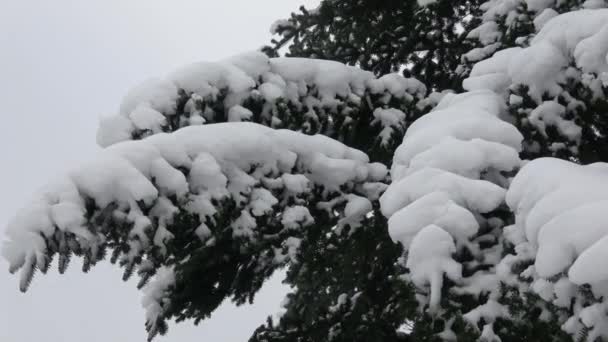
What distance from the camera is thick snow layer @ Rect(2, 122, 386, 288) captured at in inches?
98.2

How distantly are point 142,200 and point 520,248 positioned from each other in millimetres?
1593

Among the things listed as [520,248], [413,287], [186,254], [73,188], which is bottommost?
[186,254]

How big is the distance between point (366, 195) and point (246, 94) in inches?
42.3

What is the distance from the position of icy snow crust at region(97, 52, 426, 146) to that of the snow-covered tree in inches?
0.5

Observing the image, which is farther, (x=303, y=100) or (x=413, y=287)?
(x=303, y=100)

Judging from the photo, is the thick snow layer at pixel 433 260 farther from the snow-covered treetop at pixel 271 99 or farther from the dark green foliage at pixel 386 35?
the dark green foliage at pixel 386 35

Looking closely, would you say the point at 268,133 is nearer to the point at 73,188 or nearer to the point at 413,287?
the point at 73,188

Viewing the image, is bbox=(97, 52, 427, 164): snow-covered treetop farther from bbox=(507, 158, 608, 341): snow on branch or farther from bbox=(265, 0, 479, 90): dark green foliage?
bbox=(507, 158, 608, 341): snow on branch

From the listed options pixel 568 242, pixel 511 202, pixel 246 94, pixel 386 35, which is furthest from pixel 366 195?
pixel 386 35

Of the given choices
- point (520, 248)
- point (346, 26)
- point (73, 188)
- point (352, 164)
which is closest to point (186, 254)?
point (73, 188)

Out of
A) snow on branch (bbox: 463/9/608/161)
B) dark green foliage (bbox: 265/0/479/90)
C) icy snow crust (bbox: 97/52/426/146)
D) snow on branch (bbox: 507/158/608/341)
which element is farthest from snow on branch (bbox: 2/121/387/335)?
dark green foliage (bbox: 265/0/479/90)

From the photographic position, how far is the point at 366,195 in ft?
11.9

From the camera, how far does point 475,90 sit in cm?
347

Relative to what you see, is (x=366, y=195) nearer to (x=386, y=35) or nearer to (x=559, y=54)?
(x=559, y=54)
